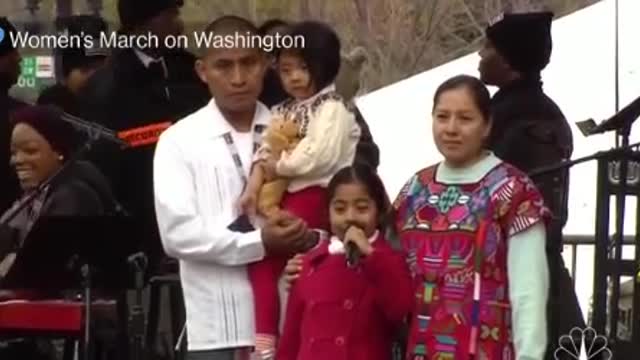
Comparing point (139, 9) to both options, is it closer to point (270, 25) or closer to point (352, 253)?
point (270, 25)

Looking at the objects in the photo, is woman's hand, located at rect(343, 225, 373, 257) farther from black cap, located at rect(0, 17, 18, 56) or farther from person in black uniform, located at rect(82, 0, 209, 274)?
black cap, located at rect(0, 17, 18, 56)

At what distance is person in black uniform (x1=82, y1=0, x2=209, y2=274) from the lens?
6344 mm

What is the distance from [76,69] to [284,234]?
1.48 meters

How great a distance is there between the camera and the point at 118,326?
630 cm

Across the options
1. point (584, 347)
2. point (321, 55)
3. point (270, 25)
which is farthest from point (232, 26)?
point (584, 347)

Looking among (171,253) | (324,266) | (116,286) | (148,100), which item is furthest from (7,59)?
(324,266)

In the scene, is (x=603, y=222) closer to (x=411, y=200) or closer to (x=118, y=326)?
(x=411, y=200)

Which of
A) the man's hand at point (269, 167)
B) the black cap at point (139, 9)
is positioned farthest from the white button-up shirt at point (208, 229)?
the black cap at point (139, 9)

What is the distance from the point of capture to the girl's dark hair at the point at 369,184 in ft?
17.2

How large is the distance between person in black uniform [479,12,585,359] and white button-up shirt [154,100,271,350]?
0.89 m

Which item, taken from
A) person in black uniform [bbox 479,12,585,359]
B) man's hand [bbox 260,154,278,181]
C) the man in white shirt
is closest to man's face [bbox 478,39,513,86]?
person in black uniform [bbox 479,12,585,359]

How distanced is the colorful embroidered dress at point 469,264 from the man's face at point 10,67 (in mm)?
1968

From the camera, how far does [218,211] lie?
554 centimetres

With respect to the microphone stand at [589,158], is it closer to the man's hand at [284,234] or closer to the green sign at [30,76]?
the man's hand at [284,234]
